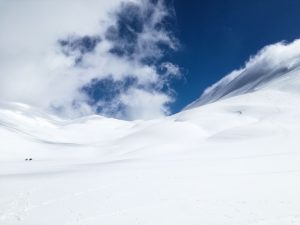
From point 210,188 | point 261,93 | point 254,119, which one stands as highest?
point 261,93

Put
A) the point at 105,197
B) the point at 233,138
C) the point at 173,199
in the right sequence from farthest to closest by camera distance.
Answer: the point at 233,138 < the point at 105,197 < the point at 173,199

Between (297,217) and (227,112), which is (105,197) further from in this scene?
(227,112)

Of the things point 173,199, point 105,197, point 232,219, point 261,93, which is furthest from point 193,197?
point 261,93

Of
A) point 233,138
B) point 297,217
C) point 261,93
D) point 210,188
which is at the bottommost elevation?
point 297,217

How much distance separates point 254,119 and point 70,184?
237ft

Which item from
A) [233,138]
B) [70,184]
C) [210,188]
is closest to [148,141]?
[233,138]

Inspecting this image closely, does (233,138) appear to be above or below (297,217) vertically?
above

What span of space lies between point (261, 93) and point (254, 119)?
44.7 metres

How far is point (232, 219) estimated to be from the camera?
13.5m

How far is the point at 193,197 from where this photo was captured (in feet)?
57.6

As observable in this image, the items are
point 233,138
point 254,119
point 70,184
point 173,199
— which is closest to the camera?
point 173,199

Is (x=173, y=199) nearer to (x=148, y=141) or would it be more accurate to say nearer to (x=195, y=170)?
(x=195, y=170)

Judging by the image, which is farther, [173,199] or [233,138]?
[233,138]

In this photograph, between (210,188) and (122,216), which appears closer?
(122,216)
